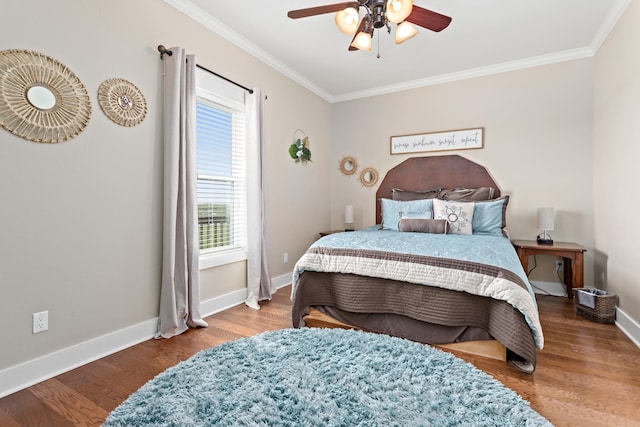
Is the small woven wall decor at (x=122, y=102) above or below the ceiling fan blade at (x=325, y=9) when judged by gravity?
below

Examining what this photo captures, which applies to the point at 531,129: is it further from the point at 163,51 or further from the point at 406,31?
the point at 163,51

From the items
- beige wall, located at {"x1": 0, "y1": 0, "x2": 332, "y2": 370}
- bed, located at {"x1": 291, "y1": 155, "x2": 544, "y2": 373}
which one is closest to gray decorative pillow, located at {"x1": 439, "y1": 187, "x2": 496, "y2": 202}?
bed, located at {"x1": 291, "y1": 155, "x2": 544, "y2": 373}

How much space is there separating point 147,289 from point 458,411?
2.18m

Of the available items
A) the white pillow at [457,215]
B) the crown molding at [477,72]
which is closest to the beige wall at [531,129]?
the crown molding at [477,72]

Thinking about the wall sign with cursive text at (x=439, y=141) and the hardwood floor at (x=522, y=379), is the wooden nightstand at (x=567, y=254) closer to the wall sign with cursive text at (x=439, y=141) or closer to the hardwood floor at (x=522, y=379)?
the hardwood floor at (x=522, y=379)

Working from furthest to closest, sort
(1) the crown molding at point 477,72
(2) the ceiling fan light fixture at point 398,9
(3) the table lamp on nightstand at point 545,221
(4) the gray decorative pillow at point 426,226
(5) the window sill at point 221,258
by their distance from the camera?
1. (1) the crown molding at point 477,72
2. (3) the table lamp on nightstand at point 545,221
3. (4) the gray decorative pillow at point 426,226
4. (5) the window sill at point 221,258
5. (2) the ceiling fan light fixture at point 398,9

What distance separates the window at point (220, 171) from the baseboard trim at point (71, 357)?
29.3 inches

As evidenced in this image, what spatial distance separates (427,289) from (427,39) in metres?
2.47

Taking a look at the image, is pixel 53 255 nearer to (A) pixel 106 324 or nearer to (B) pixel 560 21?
(A) pixel 106 324

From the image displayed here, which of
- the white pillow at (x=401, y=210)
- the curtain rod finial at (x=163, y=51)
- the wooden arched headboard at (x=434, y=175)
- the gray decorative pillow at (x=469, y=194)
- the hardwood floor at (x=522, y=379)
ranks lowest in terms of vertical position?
the hardwood floor at (x=522, y=379)

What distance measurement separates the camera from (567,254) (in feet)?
10.1

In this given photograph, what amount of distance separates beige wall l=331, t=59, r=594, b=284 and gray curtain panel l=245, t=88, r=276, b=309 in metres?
2.06

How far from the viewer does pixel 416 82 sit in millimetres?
4258

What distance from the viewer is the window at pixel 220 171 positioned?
9.57ft
